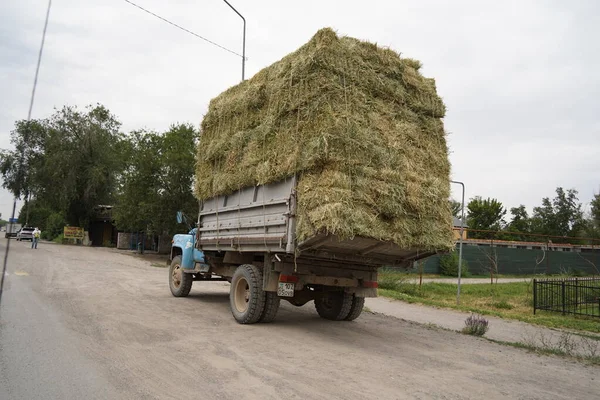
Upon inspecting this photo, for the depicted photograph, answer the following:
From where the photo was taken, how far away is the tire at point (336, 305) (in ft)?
28.9

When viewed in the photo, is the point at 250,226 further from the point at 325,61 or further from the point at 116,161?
the point at 116,161

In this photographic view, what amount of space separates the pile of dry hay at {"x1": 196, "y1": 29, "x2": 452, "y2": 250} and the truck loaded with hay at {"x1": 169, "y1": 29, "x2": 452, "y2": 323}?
0.02 meters

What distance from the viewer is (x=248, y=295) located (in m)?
7.88

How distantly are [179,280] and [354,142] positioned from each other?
653cm

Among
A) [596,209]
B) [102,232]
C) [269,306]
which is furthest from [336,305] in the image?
[596,209]

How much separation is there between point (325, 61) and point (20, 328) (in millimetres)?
5748

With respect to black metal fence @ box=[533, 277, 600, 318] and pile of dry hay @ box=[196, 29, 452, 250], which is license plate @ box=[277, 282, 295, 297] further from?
black metal fence @ box=[533, 277, 600, 318]

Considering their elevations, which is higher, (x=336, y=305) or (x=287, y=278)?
(x=287, y=278)

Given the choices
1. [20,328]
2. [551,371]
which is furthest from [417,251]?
[20,328]

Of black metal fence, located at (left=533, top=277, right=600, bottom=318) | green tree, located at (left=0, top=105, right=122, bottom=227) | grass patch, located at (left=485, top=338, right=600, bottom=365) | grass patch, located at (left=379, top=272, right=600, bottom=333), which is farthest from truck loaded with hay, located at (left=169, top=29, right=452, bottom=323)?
green tree, located at (left=0, top=105, right=122, bottom=227)

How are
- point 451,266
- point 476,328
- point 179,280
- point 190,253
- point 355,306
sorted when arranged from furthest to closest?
point 451,266 < point 179,280 < point 190,253 < point 355,306 < point 476,328

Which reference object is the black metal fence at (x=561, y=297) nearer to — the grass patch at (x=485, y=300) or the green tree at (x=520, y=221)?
the grass patch at (x=485, y=300)

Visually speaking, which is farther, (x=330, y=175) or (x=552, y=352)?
(x=552, y=352)

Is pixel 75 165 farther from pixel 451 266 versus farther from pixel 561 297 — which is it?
pixel 561 297
